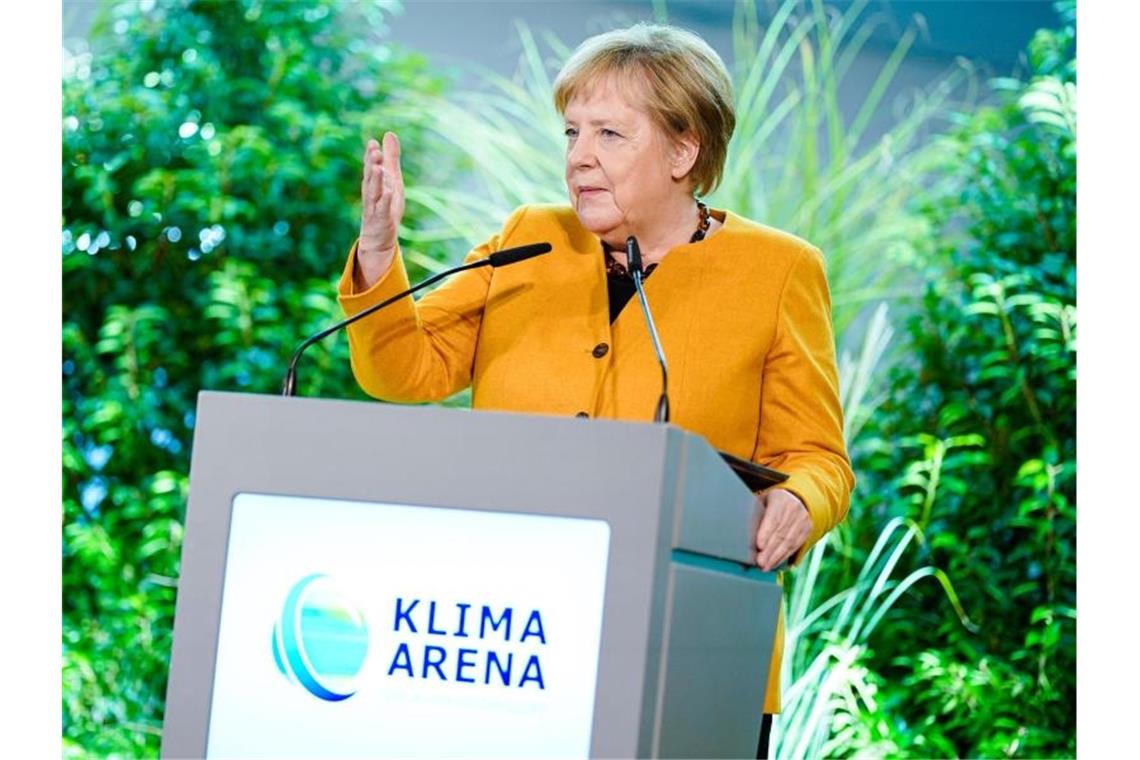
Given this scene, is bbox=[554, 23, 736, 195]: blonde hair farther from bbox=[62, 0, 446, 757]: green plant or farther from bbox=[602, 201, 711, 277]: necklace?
bbox=[62, 0, 446, 757]: green plant

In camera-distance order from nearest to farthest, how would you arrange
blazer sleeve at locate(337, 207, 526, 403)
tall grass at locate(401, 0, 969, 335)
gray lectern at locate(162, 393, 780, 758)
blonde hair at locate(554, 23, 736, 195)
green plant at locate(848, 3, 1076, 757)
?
gray lectern at locate(162, 393, 780, 758), blazer sleeve at locate(337, 207, 526, 403), blonde hair at locate(554, 23, 736, 195), green plant at locate(848, 3, 1076, 757), tall grass at locate(401, 0, 969, 335)

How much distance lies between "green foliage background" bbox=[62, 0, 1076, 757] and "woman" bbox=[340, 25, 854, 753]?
5.63 ft

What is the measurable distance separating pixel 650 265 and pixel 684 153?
0.46 feet

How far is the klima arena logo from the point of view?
1.17 meters

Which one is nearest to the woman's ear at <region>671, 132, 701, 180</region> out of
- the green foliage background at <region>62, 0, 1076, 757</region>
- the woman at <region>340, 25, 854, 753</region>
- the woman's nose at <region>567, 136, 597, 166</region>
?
the woman at <region>340, 25, 854, 753</region>

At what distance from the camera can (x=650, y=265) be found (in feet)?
5.59

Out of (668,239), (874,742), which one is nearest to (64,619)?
(874,742)

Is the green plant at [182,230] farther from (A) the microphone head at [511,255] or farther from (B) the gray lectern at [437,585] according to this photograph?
(B) the gray lectern at [437,585]

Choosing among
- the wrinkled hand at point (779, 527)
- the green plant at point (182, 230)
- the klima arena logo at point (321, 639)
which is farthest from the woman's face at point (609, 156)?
the green plant at point (182, 230)

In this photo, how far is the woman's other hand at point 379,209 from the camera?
1455 mm

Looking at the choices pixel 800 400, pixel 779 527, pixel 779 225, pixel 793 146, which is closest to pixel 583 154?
pixel 800 400

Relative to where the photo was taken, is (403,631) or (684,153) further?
(684,153)

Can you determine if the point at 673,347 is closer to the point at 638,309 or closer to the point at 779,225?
the point at 638,309

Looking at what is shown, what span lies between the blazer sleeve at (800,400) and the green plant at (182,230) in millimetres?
2243
